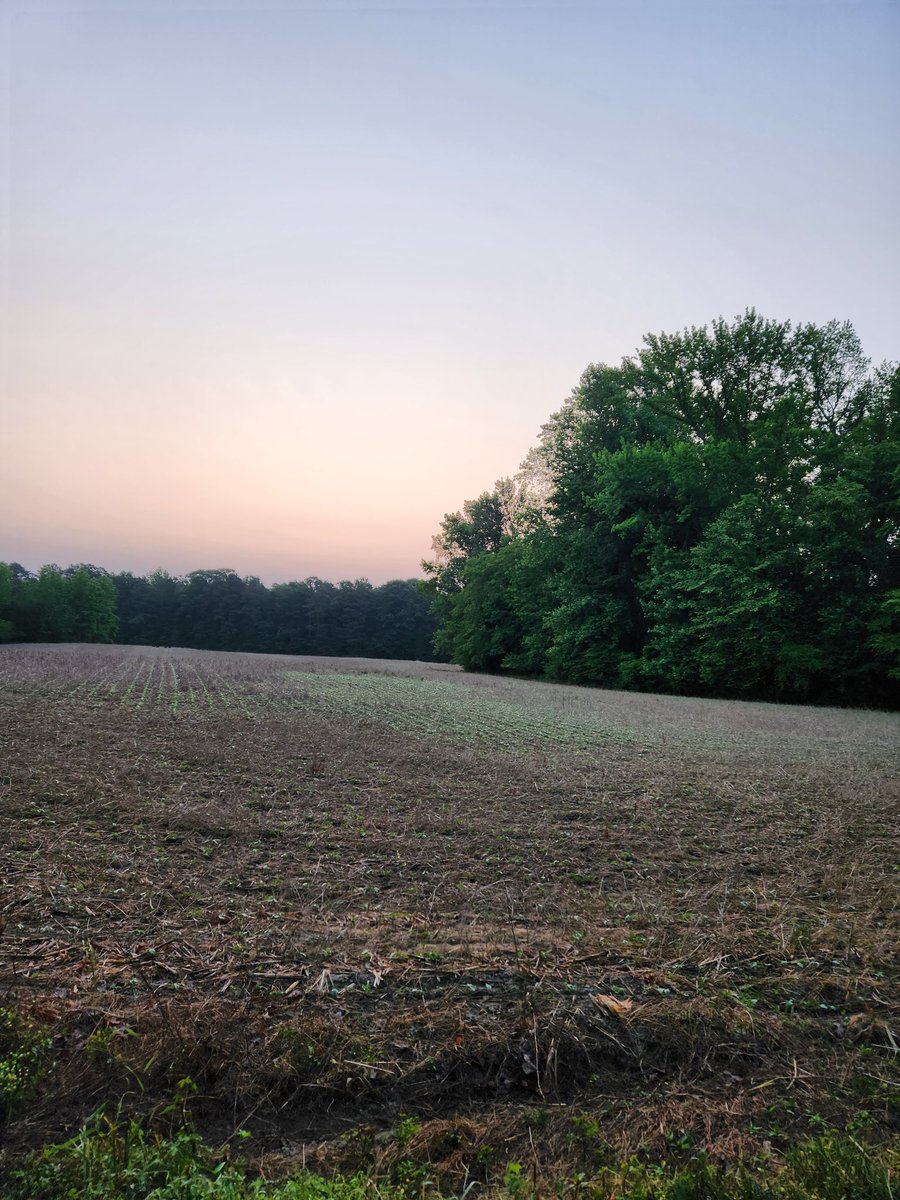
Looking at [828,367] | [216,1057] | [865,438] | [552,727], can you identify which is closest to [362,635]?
[828,367]

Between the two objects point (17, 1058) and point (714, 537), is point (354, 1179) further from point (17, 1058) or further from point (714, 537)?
point (714, 537)

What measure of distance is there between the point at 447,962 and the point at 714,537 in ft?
86.6

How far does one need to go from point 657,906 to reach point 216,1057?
264 cm

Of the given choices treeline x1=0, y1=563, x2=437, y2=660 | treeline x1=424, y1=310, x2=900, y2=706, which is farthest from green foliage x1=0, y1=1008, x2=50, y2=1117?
treeline x1=0, y1=563, x2=437, y2=660

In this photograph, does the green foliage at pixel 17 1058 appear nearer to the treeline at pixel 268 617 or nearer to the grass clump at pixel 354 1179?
the grass clump at pixel 354 1179

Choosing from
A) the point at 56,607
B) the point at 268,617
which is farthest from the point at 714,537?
the point at 268,617

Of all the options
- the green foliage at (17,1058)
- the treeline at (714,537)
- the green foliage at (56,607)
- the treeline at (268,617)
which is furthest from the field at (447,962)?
the treeline at (268,617)

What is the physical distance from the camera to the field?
210cm

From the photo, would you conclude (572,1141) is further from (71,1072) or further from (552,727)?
(552,727)

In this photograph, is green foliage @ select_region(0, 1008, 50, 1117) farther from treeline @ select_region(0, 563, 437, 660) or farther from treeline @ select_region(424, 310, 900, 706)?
treeline @ select_region(0, 563, 437, 660)

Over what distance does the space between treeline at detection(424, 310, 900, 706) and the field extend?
739 inches

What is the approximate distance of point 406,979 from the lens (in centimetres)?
286

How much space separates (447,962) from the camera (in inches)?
119

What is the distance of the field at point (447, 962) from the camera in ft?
6.89
